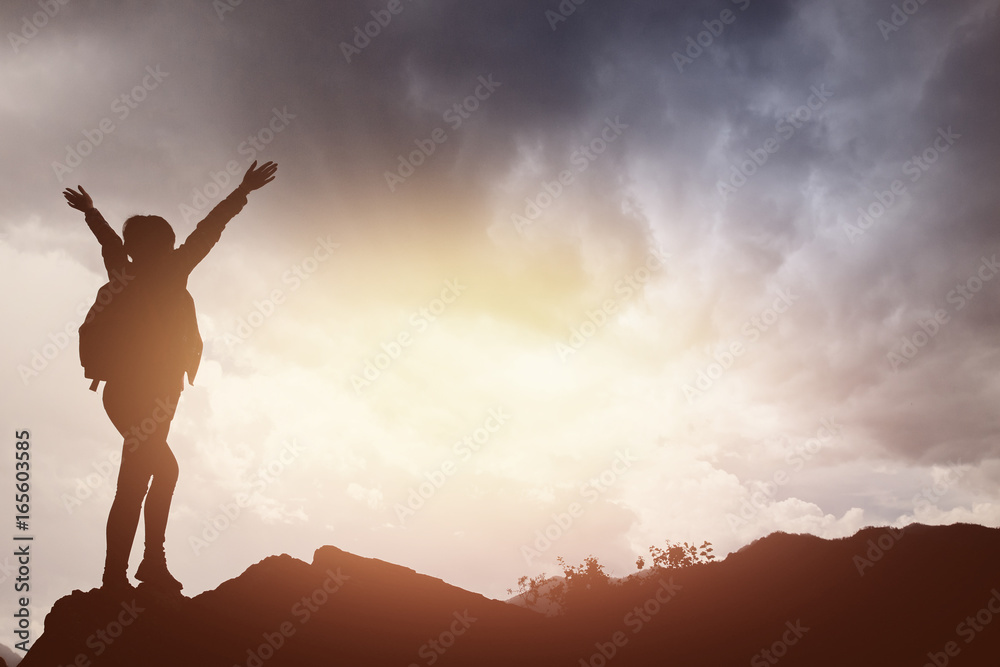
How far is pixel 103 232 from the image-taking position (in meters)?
8.47

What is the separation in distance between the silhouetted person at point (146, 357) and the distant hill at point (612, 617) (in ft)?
2.62

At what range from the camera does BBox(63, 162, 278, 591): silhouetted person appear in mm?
8133

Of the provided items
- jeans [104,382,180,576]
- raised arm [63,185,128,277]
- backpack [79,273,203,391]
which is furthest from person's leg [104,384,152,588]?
raised arm [63,185,128,277]

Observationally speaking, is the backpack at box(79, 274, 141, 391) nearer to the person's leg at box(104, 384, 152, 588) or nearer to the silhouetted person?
the silhouetted person

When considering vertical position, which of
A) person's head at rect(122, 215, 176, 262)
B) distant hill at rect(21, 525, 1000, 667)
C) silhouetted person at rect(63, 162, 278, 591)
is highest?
person's head at rect(122, 215, 176, 262)

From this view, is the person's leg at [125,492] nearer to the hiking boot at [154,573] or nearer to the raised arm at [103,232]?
the hiking boot at [154,573]

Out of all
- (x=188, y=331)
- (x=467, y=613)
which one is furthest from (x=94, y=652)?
(x=467, y=613)

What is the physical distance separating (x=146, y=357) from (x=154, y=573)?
9.90 feet

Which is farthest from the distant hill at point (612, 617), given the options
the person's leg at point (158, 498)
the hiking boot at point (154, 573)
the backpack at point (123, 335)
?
the backpack at point (123, 335)

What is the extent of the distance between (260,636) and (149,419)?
341cm

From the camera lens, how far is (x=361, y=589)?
9.75 meters

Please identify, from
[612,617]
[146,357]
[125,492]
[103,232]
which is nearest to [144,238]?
[103,232]

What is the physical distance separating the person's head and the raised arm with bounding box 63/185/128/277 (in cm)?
13

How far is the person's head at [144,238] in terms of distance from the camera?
27.9ft
